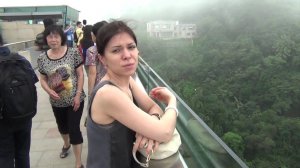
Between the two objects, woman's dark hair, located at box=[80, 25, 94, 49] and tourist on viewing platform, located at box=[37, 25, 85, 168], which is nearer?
tourist on viewing platform, located at box=[37, 25, 85, 168]

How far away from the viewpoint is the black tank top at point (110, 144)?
1302 mm

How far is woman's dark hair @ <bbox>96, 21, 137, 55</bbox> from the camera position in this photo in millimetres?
1387

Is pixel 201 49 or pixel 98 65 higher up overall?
pixel 98 65

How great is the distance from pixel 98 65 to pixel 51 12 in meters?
28.5

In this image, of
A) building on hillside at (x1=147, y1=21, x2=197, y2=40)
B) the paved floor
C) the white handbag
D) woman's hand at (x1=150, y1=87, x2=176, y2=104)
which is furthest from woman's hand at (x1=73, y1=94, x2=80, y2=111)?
building on hillside at (x1=147, y1=21, x2=197, y2=40)

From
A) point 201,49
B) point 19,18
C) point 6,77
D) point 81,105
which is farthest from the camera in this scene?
point 201,49

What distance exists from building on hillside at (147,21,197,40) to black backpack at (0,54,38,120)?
80.6 metres

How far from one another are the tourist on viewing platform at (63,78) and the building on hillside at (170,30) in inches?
3143

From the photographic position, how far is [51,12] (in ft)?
98.8

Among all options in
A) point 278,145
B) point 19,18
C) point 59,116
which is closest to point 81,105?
point 59,116

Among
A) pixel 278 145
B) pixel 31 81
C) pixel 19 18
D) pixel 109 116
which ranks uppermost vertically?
pixel 109 116

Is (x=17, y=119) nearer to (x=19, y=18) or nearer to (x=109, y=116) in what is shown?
(x=109, y=116)

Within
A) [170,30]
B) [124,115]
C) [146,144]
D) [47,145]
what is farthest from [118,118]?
[170,30]

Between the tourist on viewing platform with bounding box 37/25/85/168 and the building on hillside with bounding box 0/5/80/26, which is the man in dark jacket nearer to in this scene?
the tourist on viewing platform with bounding box 37/25/85/168
